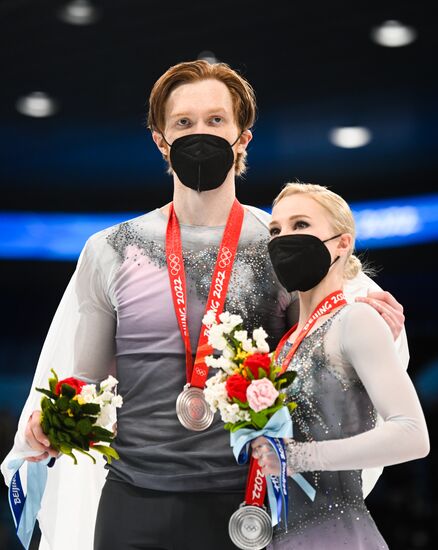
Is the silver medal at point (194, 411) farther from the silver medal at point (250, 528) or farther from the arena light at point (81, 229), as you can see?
the arena light at point (81, 229)

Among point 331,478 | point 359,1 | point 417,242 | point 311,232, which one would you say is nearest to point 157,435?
point 331,478

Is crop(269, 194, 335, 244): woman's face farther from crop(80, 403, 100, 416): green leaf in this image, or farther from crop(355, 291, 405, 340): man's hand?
crop(80, 403, 100, 416): green leaf

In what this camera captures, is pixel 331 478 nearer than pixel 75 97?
Yes

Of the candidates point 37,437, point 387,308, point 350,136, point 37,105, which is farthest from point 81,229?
point 387,308

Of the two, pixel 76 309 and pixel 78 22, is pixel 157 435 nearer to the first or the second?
pixel 76 309

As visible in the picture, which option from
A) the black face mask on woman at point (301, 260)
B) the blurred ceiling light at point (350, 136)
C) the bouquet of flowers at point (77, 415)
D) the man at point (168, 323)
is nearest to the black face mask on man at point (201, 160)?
the man at point (168, 323)

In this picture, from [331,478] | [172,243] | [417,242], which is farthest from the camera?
[417,242]

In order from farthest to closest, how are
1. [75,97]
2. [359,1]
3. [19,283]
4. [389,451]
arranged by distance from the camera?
[19,283], [75,97], [359,1], [389,451]

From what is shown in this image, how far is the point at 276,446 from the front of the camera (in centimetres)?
256

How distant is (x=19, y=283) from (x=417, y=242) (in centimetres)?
447

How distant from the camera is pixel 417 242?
10.4m

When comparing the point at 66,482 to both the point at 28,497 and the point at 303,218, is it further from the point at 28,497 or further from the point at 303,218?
the point at 303,218

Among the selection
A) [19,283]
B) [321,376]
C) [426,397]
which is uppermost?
[19,283]

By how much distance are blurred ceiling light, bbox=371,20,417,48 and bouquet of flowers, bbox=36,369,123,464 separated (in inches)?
245
